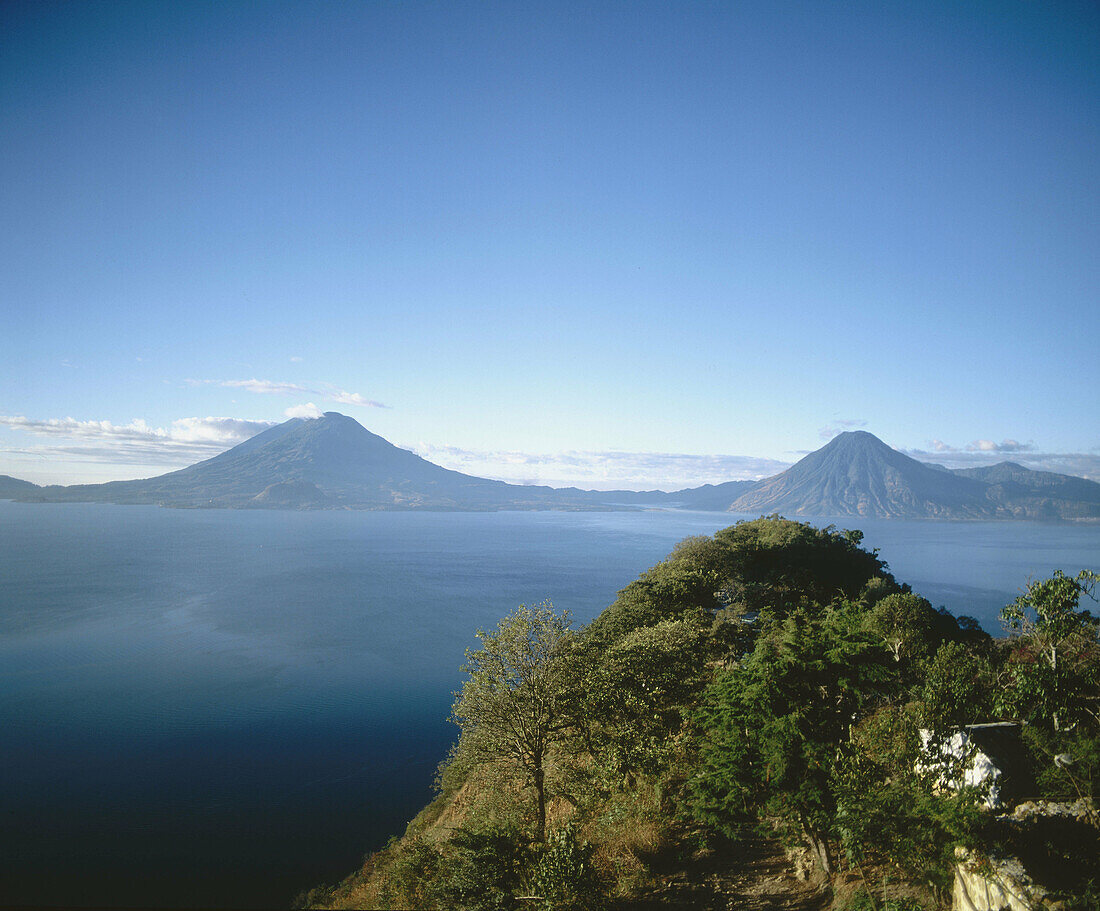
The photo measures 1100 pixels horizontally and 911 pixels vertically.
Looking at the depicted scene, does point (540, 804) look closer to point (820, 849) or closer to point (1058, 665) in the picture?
point (820, 849)

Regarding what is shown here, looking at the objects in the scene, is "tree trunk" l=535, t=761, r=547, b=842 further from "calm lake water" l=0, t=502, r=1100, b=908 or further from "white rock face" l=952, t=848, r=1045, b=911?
"calm lake water" l=0, t=502, r=1100, b=908

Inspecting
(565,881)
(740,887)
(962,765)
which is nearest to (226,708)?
(565,881)

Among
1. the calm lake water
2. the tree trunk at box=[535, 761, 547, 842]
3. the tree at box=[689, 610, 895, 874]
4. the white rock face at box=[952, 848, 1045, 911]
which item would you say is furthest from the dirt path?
the calm lake water

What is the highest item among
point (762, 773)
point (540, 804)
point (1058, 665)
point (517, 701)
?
point (1058, 665)

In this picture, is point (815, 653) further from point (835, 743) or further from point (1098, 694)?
point (1098, 694)

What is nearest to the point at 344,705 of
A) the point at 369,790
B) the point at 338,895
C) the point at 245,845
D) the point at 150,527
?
the point at 369,790

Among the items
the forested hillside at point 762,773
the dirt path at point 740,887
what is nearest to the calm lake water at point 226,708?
the forested hillside at point 762,773

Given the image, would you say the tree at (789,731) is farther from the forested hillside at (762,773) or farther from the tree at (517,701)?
the tree at (517,701)
